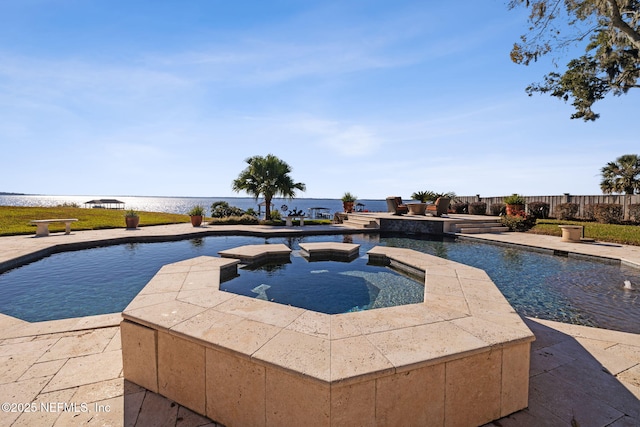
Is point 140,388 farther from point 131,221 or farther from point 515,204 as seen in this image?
point 515,204

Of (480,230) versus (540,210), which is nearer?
(480,230)

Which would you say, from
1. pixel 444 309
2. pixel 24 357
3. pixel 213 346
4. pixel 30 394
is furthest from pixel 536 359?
pixel 24 357

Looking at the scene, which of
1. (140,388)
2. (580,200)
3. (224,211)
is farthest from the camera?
(224,211)

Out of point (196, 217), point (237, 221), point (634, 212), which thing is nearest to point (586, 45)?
point (634, 212)

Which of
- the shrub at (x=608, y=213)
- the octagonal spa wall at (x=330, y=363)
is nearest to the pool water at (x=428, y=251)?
the octagonal spa wall at (x=330, y=363)

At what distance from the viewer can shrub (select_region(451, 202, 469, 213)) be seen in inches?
937

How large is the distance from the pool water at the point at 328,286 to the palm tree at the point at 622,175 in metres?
26.6

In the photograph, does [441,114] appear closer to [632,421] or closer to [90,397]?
[632,421]

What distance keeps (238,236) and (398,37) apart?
1051cm

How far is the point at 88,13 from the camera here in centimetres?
741

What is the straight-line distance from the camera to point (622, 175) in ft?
72.8

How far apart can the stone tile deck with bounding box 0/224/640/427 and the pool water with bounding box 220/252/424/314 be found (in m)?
2.16

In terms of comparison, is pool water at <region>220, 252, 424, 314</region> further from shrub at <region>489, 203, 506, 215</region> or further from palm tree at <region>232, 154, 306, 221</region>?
shrub at <region>489, 203, 506, 215</region>

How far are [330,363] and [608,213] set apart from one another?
22.7 meters
